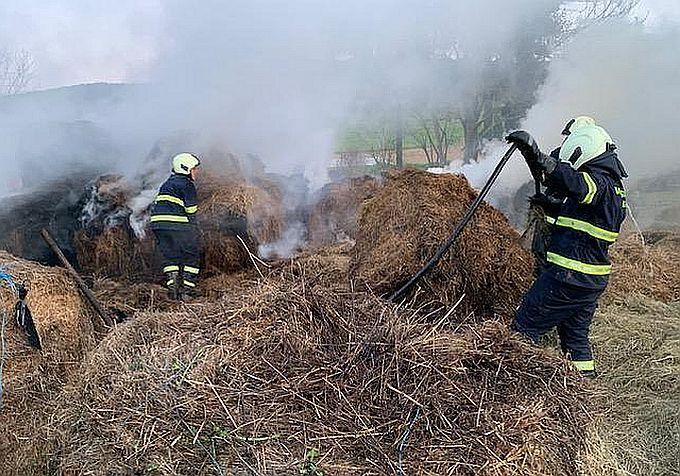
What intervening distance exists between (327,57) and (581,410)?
810 centimetres

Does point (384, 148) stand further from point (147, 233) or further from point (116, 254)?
point (116, 254)

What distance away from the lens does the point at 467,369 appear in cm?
308

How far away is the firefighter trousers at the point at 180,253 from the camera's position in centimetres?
672

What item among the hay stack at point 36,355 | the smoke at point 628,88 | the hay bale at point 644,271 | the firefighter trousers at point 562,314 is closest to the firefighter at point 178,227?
the hay stack at point 36,355

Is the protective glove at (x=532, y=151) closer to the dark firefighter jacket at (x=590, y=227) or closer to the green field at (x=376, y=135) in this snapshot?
the dark firefighter jacket at (x=590, y=227)

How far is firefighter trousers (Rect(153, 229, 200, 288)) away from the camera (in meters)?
6.72

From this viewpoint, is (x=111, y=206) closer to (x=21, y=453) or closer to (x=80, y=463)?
(x=21, y=453)

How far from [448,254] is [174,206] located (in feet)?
10.9

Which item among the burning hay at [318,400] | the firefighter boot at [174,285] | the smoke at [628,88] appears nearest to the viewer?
the burning hay at [318,400]

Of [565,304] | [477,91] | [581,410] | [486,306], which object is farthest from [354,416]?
[477,91]

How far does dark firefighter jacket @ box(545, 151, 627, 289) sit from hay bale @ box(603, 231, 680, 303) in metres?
2.39

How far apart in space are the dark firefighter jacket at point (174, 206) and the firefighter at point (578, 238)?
3.94 m

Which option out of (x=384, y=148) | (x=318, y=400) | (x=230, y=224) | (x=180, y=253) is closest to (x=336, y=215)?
(x=230, y=224)

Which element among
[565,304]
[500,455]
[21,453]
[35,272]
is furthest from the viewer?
[35,272]
